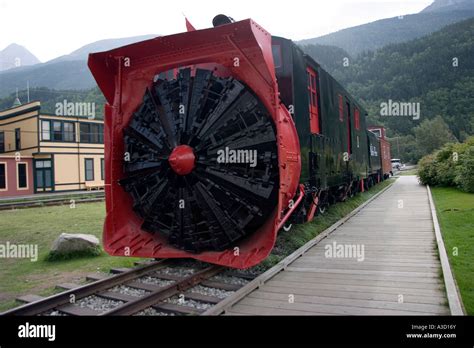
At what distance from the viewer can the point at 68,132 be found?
31.0 meters

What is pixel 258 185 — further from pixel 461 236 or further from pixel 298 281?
pixel 461 236

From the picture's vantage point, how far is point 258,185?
4875 mm

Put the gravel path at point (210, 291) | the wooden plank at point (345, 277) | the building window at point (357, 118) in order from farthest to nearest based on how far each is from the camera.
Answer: the building window at point (357, 118), the wooden plank at point (345, 277), the gravel path at point (210, 291)

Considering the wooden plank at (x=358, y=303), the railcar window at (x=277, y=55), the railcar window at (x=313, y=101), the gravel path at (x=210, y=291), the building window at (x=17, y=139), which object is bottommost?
the gravel path at (x=210, y=291)

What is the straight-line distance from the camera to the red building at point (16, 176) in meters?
27.1

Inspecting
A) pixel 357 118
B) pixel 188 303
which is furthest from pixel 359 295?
pixel 357 118

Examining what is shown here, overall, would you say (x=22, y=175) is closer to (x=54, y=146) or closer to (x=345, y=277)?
(x=54, y=146)

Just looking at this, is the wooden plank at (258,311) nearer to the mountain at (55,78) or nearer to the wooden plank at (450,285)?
the wooden plank at (450,285)

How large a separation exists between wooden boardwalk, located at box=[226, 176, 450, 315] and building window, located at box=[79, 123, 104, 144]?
93.4 ft

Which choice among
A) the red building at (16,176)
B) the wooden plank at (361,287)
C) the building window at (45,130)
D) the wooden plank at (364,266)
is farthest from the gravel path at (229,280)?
the building window at (45,130)

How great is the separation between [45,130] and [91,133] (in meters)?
3.93

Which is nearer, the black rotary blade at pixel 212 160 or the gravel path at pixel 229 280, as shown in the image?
the black rotary blade at pixel 212 160

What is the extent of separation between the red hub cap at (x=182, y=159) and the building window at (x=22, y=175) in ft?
91.3
